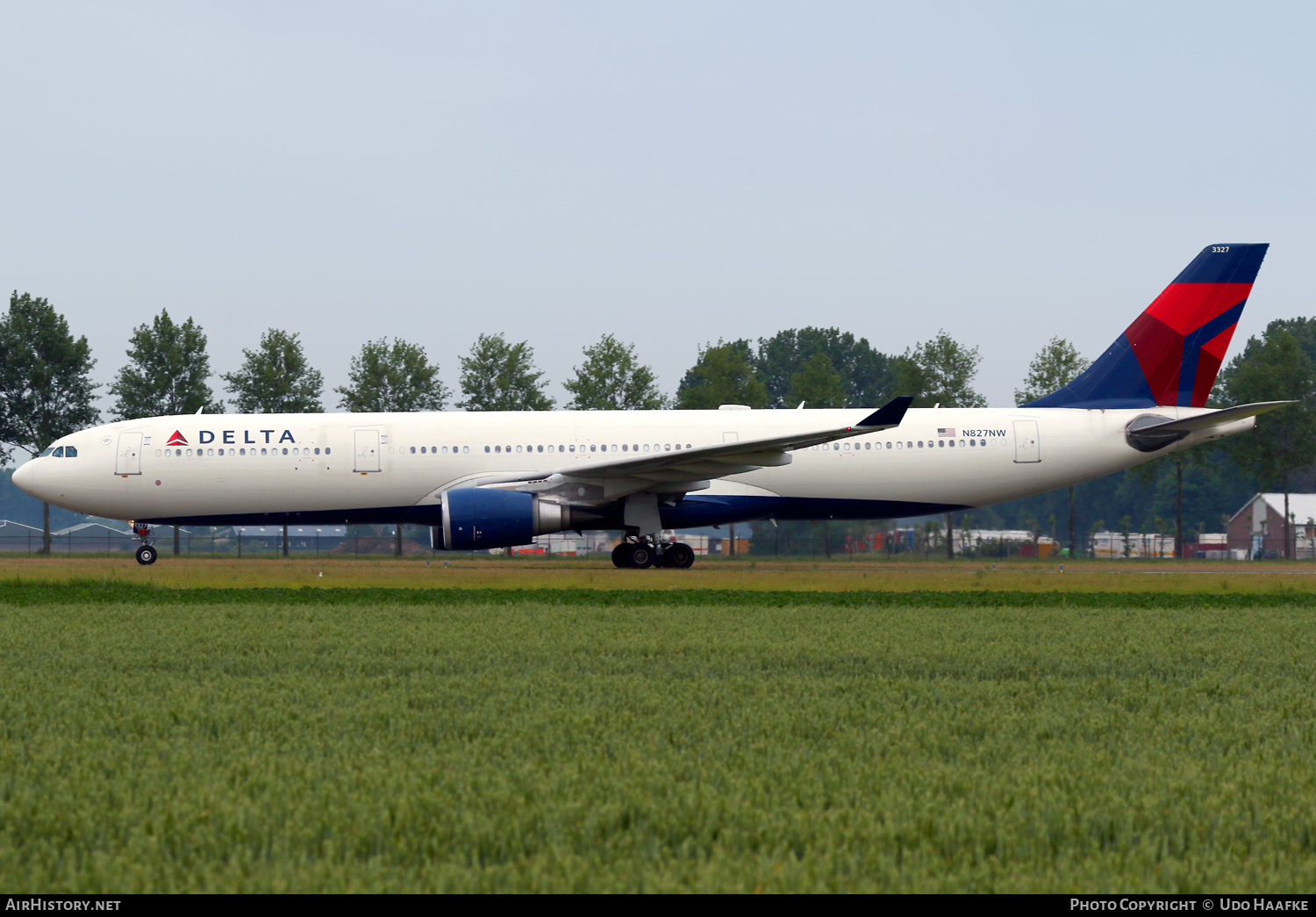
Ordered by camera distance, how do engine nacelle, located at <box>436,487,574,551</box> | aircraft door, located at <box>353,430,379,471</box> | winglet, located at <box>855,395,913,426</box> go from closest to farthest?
winglet, located at <box>855,395,913,426</box> → engine nacelle, located at <box>436,487,574,551</box> → aircraft door, located at <box>353,430,379,471</box>

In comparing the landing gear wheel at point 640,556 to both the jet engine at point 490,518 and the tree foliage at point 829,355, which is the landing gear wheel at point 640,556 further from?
the tree foliage at point 829,355

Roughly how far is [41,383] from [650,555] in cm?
2632

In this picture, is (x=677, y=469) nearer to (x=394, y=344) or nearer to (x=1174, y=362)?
(x=1174, y=362)

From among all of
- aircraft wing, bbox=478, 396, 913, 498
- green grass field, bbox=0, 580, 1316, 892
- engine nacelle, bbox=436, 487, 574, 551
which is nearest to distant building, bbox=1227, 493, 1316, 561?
Answer: aircraft wing, bbox=478, 396, 913, 498

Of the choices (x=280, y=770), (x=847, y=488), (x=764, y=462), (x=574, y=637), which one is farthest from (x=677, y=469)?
(x=280, y=770)

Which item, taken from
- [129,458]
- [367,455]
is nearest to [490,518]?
[367,455]

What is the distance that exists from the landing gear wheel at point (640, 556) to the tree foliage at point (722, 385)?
21049 millimetres

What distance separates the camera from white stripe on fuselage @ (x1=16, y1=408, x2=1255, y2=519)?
73.0 ft

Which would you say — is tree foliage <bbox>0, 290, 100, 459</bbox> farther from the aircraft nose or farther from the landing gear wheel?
the landing gear wheel

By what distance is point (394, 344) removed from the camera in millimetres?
44594

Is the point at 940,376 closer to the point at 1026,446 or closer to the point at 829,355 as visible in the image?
the point at 1026,446

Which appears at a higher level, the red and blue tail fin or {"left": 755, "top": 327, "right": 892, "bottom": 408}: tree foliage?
{"left": 755, "top": 327, "right": 892, "bottom": 408}: tree foliage

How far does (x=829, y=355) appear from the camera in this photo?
326 ft
